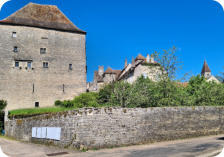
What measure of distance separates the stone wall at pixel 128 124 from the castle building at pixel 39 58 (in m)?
20.2

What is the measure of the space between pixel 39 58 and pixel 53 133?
25990mm

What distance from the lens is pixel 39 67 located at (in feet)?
114

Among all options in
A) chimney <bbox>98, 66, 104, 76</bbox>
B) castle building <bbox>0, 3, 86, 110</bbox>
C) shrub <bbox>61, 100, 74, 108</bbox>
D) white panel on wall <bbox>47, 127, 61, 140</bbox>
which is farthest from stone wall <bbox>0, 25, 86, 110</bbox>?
chimney <bbox>98, 66, 104, 76</bbox>

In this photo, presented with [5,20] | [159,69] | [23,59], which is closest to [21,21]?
[5,20]

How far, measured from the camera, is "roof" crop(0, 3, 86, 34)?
112ft

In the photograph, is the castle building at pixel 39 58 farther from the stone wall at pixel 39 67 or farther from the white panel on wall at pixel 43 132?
the white panel on wall at pixel 43 132

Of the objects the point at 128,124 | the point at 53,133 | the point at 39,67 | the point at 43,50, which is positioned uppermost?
the point at 43,50

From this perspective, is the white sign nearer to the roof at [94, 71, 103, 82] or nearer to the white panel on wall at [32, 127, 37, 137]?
the white panel on wall at [32, 127, 37, 137]

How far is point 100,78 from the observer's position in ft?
212

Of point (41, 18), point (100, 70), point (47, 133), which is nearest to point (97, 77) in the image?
point (100, 70)

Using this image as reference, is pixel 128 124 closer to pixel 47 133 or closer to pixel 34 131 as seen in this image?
pixel 47 133

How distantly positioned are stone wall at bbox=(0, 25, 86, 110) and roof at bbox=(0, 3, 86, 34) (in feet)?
2.77

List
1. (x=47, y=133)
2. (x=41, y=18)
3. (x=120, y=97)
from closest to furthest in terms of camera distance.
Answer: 1. (x=47, y=133)
2. (x=120, y=97)
3. (x=41, y=18)

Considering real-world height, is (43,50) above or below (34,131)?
above
